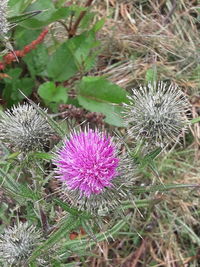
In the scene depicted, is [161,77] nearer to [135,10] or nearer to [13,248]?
[135,10]

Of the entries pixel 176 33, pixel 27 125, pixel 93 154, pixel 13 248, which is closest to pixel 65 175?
pixel 93 154

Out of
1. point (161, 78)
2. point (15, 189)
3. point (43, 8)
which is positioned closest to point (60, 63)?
point (43, 8)

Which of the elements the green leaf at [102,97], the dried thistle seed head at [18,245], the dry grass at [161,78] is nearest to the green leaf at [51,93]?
the green leaf at [102,97]

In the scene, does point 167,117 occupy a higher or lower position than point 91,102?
higher

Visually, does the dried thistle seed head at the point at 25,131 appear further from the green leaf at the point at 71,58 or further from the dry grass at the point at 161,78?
the green leaf at the point at 71,58

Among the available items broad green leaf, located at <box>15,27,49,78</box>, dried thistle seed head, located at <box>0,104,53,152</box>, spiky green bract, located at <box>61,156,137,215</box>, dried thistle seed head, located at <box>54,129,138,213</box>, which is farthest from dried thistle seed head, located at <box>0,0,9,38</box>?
broad green leaf, located at <box>15,27,49,78</box>

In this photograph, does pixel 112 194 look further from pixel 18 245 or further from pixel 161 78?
pixel 161 78

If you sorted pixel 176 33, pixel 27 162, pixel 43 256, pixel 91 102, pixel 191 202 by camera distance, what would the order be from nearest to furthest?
pixel 27 162 < pixel 43 256 < pixel 91 102 < pixel 191 202 < pixel 176 33
